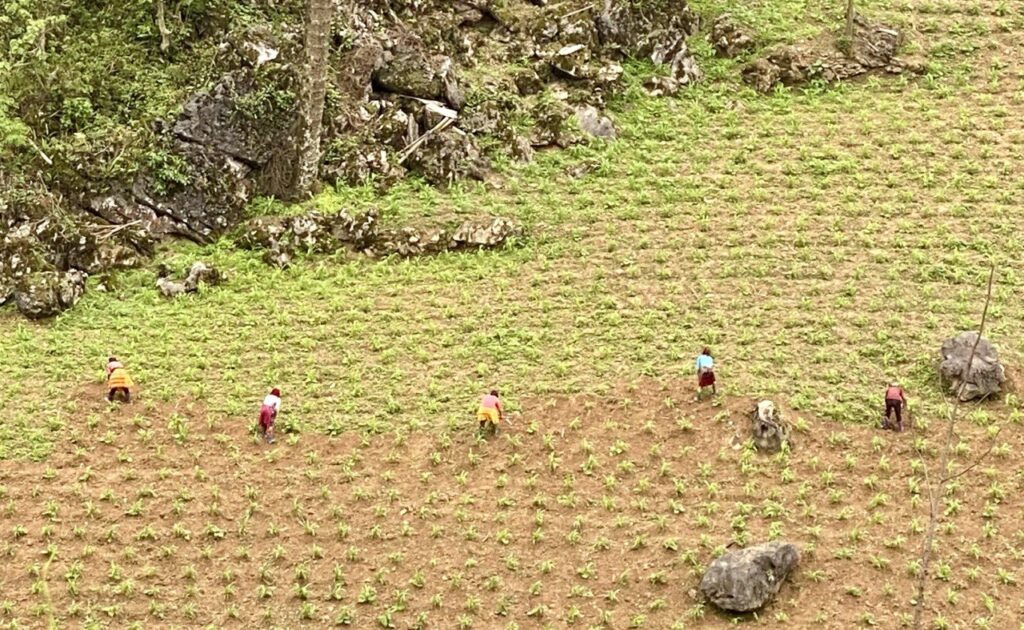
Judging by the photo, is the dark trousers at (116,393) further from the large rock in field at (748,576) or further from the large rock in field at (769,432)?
the large rock in field at (769,432)

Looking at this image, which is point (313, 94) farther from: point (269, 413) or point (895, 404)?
point (895, 404)

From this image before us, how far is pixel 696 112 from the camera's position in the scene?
29.6 meters

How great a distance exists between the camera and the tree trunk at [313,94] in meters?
25.1

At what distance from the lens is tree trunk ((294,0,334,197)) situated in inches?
988

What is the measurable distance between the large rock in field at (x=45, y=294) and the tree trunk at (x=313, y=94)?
19.9 feet

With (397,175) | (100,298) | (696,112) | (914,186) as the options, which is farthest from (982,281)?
(100,298)

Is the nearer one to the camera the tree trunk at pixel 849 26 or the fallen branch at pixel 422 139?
the fallen branch at pixel 422 139

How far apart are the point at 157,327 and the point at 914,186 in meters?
19.4

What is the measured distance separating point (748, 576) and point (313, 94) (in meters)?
16.3

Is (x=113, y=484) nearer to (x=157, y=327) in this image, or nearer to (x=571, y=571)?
(x=157, y=327)

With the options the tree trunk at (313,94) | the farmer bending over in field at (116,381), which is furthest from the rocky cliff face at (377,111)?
the farmer bending over in field at (116,381)

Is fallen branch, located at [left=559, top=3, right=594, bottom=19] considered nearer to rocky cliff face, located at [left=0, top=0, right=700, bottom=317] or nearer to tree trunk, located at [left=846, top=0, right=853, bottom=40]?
rocky cliff face, located at [left=0, top=0, right=700, bottom=317]

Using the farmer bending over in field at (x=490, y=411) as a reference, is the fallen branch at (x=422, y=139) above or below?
above

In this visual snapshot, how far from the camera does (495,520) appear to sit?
58.3ft
